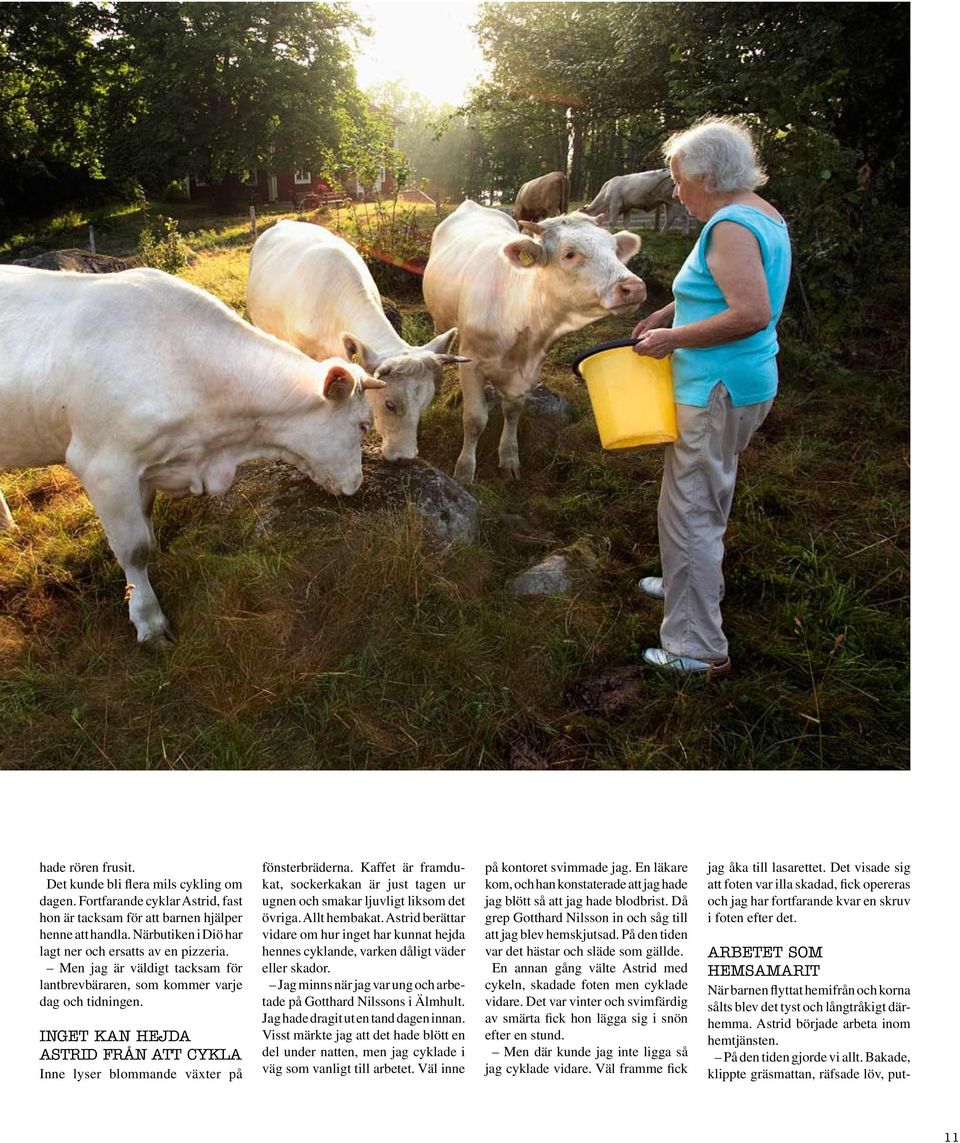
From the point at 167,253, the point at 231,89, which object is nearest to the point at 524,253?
the point at 167,253

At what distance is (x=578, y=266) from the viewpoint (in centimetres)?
472

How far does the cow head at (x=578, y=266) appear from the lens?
4598mm

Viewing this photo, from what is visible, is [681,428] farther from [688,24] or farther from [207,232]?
[207,232]

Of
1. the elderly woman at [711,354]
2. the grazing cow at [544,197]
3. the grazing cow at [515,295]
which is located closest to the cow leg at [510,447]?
the grazing cow at [515,295]

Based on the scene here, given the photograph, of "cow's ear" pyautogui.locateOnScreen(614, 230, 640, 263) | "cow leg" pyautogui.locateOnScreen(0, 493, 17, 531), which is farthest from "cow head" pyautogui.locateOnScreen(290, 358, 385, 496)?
"cow's ear" pyautogui.locateOnScreen(614, 230, 640, 263)

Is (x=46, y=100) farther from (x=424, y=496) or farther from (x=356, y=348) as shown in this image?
(x=424, y=496)

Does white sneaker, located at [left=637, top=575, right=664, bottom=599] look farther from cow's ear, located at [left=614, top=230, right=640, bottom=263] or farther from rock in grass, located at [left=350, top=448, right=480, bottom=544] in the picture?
cow's ear, located at [left=614, top=230, right=640, bottom=263]

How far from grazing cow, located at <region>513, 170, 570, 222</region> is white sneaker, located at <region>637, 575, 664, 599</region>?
11.4m

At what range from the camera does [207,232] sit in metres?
17.4

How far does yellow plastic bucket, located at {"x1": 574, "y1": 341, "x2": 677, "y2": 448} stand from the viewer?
3.11 meters
